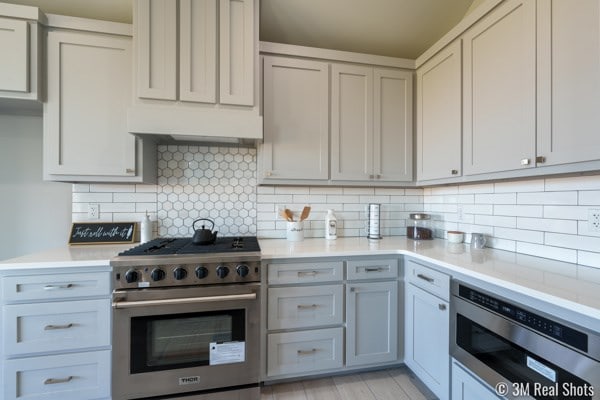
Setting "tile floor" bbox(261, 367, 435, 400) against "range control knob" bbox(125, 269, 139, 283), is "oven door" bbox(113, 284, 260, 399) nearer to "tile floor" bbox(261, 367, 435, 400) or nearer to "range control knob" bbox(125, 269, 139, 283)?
"range control knob" bbox(125, 269, 139, 283)

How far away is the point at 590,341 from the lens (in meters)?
0.82

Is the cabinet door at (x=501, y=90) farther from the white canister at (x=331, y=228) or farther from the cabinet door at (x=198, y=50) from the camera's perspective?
the cabinet door at (x=198, y=50)

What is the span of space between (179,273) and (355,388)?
1.37m

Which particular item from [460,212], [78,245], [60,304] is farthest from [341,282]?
[78,245]

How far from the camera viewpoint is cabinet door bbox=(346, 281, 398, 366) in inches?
68.7

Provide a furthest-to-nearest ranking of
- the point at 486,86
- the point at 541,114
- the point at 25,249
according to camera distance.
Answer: the point at 25,249 → the point at 486,86 → the point at 541,114

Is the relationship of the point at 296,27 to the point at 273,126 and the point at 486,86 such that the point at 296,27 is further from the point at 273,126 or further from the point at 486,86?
the point at 486,86

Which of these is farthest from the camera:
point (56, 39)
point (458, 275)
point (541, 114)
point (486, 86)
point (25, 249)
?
point (25, 249)

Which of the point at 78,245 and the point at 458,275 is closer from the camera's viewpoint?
the point at 458,275

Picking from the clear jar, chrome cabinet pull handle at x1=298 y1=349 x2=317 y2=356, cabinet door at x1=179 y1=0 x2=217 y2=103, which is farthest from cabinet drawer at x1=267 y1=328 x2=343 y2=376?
cabinet door at x1=179 y1=0 x2=217 y2=103

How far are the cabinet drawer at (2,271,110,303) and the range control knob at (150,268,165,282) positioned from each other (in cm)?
27

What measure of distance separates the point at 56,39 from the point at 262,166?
60.2 inches

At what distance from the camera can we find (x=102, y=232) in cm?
195

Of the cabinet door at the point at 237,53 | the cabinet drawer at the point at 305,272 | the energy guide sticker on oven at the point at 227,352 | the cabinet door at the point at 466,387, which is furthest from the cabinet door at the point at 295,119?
the cabinet door at the point at 466,387
